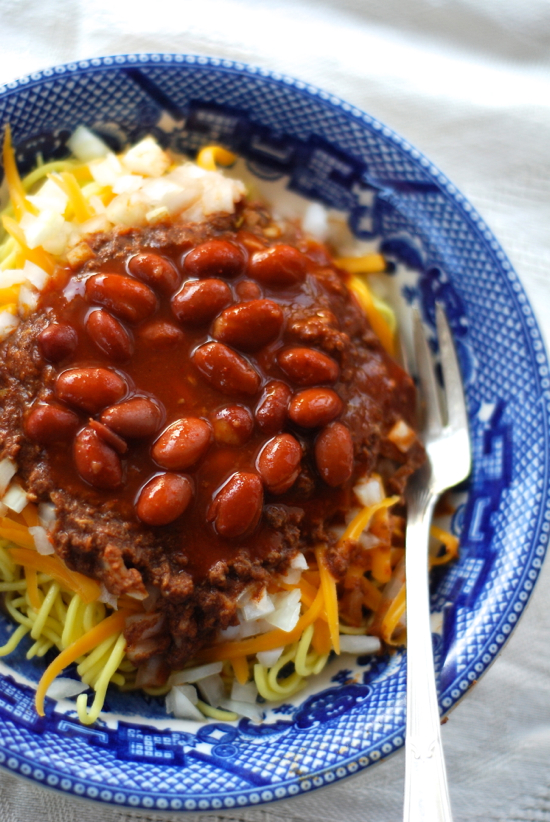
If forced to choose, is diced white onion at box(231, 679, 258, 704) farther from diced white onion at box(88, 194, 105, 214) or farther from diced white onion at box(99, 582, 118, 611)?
diced white onion at box(88, 194, 105, 214)

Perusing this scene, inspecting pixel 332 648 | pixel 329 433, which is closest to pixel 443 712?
pixel 332 648

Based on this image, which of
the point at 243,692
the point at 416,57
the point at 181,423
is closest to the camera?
the point at 181,423

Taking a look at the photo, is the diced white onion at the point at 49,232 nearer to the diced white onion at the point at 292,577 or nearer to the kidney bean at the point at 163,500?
the kidney bean at the point at 163,500

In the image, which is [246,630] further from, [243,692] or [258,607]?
[243,692]

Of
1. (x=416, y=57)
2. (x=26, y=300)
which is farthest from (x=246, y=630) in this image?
(x=416, y=57)

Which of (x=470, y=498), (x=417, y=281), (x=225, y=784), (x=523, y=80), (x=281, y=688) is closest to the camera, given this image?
(x=225, y=784)

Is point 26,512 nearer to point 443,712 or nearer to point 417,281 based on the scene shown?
point 443,712
